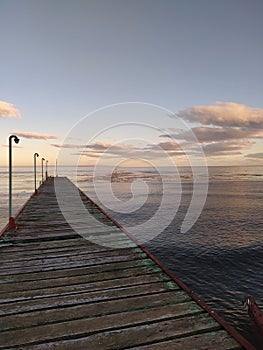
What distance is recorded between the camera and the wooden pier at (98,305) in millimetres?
2830

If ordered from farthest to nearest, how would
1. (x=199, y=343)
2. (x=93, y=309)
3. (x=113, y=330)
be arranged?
1. (x=93, y=309)
2. (x=113, y=330)
3. (x=199, y=343)

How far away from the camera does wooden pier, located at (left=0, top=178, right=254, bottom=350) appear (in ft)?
9.29

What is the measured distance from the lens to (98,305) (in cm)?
353

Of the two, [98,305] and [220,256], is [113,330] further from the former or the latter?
[220,256]

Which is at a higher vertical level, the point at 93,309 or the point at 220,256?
the point at 93,309

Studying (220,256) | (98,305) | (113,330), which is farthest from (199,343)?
(220,256)

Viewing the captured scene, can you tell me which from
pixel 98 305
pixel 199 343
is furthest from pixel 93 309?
pixel 199 343

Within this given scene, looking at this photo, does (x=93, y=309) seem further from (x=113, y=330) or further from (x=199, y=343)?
(x=199, y=343)

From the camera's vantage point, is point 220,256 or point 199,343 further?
point 220,256

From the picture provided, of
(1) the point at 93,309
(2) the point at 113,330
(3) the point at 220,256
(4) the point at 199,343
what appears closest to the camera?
(4) the point at 199,343

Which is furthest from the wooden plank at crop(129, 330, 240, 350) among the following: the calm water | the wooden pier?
the calm water

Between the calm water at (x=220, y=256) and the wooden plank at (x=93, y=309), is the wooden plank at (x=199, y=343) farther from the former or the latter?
the calm water at (x=220, y=256)

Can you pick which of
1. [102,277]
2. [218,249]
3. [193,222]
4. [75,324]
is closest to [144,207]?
[193,222]

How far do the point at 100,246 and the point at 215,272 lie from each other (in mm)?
4978
